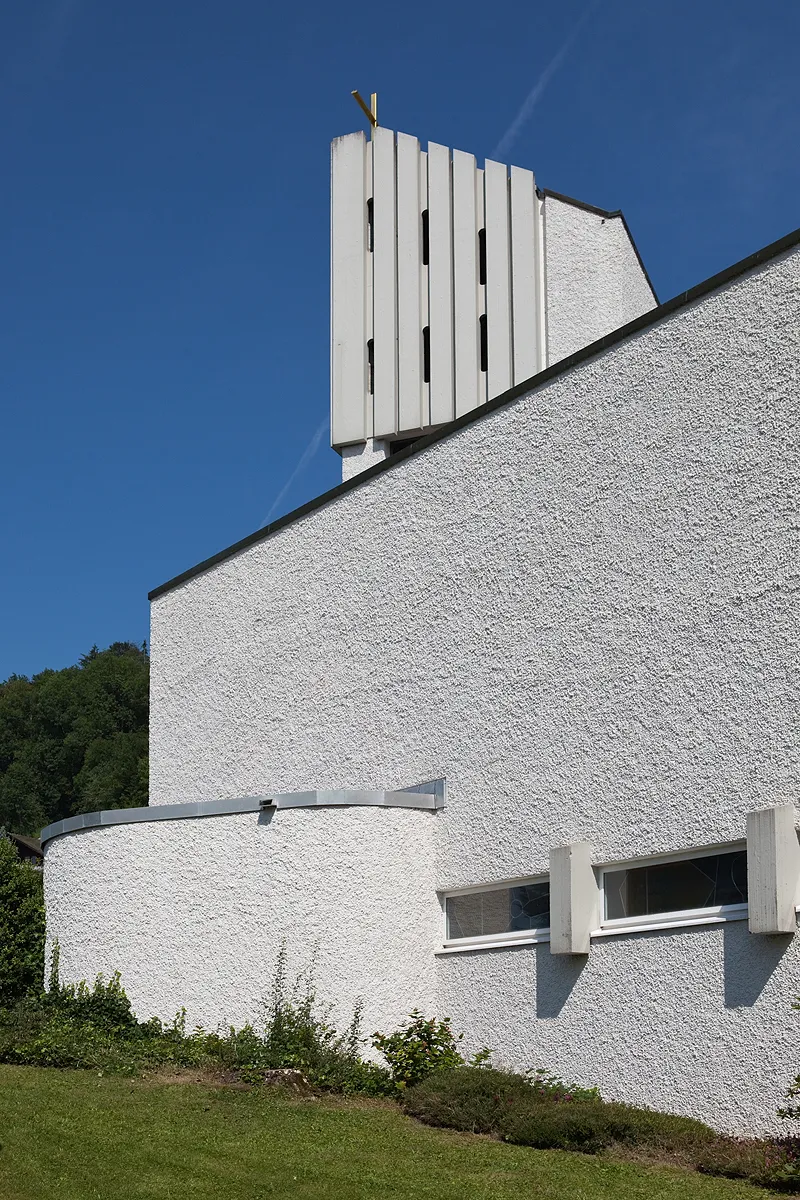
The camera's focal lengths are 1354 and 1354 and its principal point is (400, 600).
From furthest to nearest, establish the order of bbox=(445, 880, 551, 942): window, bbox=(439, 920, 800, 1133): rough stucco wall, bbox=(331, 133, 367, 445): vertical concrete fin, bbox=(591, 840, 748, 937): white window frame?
bbox=(331, 133, 367, 445): vertical concrete fin < bbox=(445, 880, 551, 942): window < bbox=(591, 840, 748, 937): white window frame < bbox=(439, 920, 800, 1133): rough stucco wall

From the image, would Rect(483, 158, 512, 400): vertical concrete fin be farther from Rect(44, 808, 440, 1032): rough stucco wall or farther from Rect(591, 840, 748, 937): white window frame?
Rect(591, 840, 748, 937): white window frame

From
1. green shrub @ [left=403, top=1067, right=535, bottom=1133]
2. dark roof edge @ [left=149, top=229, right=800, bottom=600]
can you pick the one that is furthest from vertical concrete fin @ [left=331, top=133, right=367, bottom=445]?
green shrub @ [left=403, top=1067, right=535, bottom=1133]

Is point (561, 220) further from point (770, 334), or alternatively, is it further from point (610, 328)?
point (770, 334)

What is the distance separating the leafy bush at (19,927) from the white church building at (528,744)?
128 centimetres

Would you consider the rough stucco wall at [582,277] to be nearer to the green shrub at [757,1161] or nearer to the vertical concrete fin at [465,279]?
the vertical concrete fin at [465,279]

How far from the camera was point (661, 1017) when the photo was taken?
1173cm

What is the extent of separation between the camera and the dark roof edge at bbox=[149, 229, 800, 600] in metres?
12.1

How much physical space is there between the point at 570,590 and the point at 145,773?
4732 centimetres

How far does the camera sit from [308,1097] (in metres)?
12.7

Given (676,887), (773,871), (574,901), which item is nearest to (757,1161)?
(773,871)

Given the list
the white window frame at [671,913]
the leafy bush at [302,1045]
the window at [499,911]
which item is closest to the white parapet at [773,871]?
the white window frame at [671,913]

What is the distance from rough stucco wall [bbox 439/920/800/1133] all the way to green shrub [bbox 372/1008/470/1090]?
0.24 metres

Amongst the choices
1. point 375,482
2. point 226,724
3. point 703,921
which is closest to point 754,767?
point 703,921

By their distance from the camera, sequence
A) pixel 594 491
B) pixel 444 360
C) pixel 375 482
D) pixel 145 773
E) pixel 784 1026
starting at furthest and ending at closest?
pixel 145 773
pixel 444 360
pixel 375 482
pixel 594 491
pixel 784 1026
